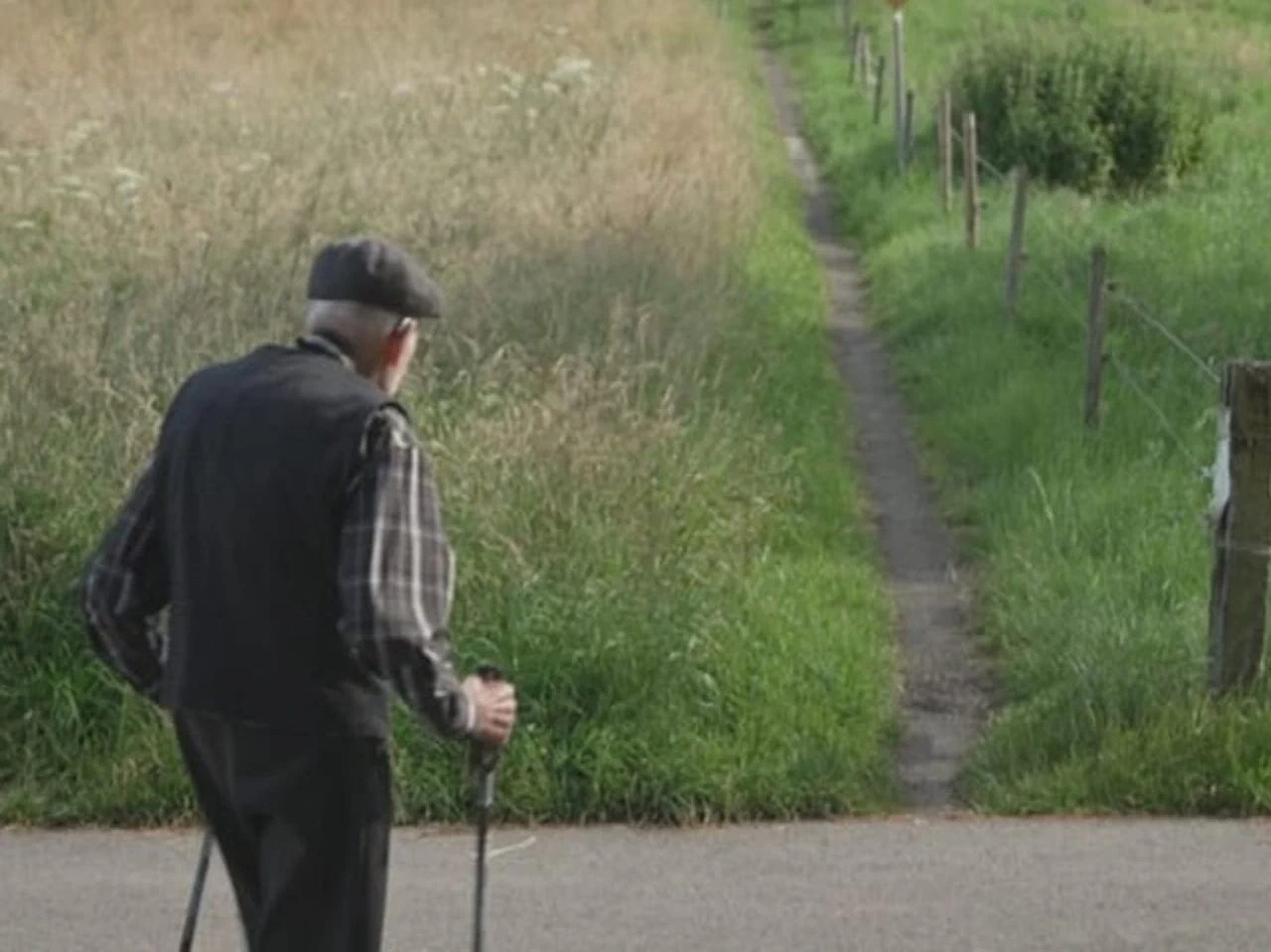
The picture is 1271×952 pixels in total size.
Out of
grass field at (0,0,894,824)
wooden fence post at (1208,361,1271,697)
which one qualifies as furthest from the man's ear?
wooden fence post at (1208,361,1271,697)

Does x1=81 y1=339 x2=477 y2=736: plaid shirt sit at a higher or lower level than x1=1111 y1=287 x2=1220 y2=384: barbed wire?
higher

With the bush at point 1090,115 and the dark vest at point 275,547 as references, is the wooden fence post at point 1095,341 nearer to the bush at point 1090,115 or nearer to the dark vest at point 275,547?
the dark vest at point 275,547

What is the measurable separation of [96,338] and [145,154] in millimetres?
7181

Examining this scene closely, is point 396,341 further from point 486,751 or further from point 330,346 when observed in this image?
point 486,751

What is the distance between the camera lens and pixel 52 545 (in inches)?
386

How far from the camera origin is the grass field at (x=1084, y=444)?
902 centimetres

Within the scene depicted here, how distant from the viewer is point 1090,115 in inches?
963

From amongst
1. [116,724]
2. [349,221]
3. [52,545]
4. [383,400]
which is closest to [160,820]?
[116,724]

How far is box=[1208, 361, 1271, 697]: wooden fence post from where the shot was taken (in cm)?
897

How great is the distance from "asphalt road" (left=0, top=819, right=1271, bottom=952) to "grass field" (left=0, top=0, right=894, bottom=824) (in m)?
0.31

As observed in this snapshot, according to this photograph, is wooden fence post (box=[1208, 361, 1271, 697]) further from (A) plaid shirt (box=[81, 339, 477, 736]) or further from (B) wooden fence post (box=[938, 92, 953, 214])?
(B) wooden fence post (box=[938, 92, 953, 214])

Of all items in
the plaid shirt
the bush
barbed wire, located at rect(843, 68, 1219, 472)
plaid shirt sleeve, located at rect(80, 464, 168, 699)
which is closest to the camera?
the plaid shirt

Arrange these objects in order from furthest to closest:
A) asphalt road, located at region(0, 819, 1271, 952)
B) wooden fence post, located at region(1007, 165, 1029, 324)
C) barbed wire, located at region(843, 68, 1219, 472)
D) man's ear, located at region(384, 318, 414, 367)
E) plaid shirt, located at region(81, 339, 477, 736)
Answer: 1. wooden fence post, located at region(1007, 165, 1029, 324)
2. barbed wire, located at region(843, 68, 1219, 472)
3. asphalt road, located at region(0, 819, 1271, 952)
4. man's ear, located at region(384, 318, 414, 367)
5. plaid shirt, located at region(81, 339, 477, 736)

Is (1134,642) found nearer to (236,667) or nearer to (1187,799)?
(1187,799)
